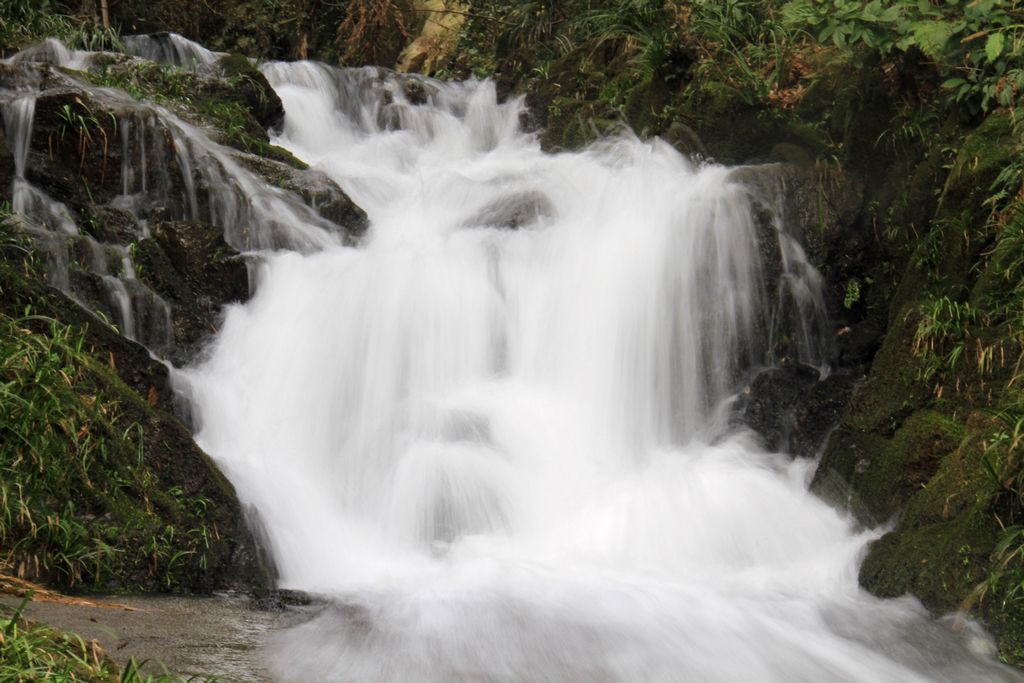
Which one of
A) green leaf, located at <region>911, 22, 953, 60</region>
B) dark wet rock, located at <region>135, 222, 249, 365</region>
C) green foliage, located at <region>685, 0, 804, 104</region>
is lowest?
dark wet rock, located at <region>135, 222, 249, 365</region>

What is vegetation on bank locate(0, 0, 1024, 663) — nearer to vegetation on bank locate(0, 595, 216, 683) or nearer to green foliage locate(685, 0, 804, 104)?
green foliage locate(685, 0, 804, 104)

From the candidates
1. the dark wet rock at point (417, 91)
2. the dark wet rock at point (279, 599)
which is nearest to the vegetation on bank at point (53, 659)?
the dark wet rock at point (279, 599)

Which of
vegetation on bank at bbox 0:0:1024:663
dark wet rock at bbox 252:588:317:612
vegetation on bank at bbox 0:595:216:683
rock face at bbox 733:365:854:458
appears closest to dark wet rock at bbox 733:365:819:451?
rock face at bbox 733:365:854:458

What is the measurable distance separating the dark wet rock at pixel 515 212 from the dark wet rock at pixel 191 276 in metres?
2.08

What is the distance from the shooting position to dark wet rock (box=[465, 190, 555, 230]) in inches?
319

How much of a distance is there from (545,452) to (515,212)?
2577mm

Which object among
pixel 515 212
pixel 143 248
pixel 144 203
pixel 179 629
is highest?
pixel 515 212

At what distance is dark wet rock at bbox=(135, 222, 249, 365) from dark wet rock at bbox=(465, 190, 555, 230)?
2085mm

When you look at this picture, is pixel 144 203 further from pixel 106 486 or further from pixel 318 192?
pixel 106 486

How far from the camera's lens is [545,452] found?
6320mm

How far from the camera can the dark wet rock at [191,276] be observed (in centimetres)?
666

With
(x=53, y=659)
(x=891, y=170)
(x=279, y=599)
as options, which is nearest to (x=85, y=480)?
(x=279, y=599)

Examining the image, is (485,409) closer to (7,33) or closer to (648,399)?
(648,399)

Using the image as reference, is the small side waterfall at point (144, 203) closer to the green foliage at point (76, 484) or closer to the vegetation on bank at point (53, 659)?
the green foliage at point (76, 484)
